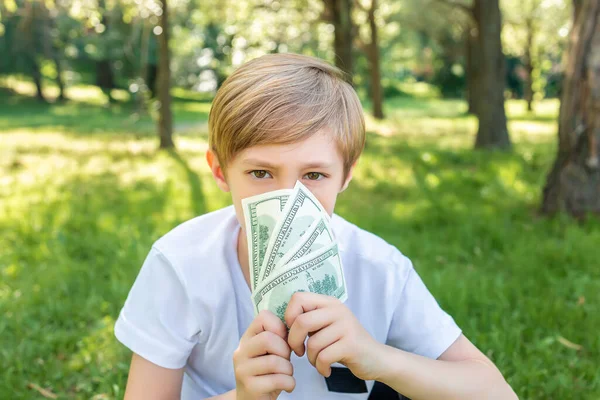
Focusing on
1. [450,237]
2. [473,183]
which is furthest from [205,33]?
[450,237]

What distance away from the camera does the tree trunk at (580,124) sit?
414 cm

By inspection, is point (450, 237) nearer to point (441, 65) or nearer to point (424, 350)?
point (424, 350)

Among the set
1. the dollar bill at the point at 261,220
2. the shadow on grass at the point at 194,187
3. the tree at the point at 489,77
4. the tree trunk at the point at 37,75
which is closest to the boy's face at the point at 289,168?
the dollar bill at the point at 261,220

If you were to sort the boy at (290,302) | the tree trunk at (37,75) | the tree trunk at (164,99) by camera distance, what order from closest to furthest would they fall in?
A: the boy at (290,302)
the tree trunk at (164,99)
the tree trunk at (37,75)

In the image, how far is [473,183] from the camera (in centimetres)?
574

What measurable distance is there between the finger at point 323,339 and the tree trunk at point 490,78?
25.9ft

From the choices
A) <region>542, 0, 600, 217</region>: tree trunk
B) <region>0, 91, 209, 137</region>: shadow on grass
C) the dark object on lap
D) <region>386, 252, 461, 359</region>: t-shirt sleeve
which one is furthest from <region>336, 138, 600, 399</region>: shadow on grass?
<region>0, 91, 209, 137</region>: shadow on grass

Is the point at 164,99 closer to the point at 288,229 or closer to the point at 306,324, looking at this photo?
the point at 288,229

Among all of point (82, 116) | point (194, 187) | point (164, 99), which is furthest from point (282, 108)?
point (82, 116)

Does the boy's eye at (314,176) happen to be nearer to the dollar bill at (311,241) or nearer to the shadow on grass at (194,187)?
the dollar bill at (311,241)

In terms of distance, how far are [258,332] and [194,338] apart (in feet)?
1.33

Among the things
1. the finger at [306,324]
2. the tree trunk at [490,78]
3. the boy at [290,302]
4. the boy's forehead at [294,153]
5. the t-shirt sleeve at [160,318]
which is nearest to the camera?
the finger at [306,324]

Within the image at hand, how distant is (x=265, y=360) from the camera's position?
1221 millimetres

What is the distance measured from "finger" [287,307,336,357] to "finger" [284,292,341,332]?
1 centimetres
